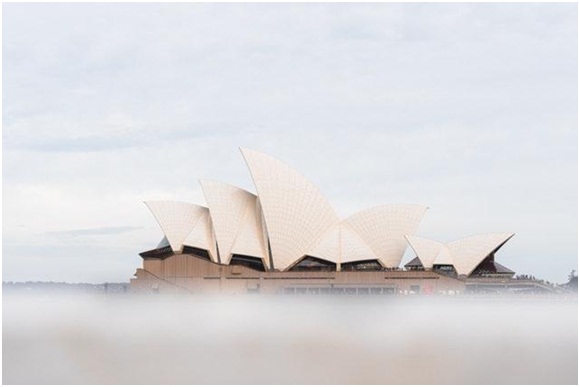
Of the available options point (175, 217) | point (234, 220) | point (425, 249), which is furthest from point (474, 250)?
point (175, 217)

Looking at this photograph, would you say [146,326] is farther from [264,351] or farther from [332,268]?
[332,268]

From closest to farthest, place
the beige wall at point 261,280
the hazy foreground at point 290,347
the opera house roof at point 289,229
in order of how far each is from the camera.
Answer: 1. the hazy foreground at point 290,347
2. the beige wall at point 261,280
3. the opera house roof at point 289,229

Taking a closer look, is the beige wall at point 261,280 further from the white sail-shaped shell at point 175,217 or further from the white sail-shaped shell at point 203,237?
the white sail-shaped shell at point 175,217

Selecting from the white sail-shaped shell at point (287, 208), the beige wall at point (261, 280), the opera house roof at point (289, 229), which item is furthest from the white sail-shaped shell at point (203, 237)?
the white sail-shaped shell at point (287, 208)

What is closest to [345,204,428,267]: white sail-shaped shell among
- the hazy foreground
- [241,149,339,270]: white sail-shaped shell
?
[241,149,339,270]: white sail-shaped shell

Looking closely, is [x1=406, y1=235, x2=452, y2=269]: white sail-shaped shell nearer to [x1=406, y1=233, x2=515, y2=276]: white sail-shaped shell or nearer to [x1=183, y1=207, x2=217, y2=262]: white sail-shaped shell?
[x1=406, y1=233, x2=515, y2=276]: white sail-shaped shell

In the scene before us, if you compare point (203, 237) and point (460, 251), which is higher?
point (203, 237)

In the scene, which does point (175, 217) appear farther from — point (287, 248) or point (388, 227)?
point (388, 227)
